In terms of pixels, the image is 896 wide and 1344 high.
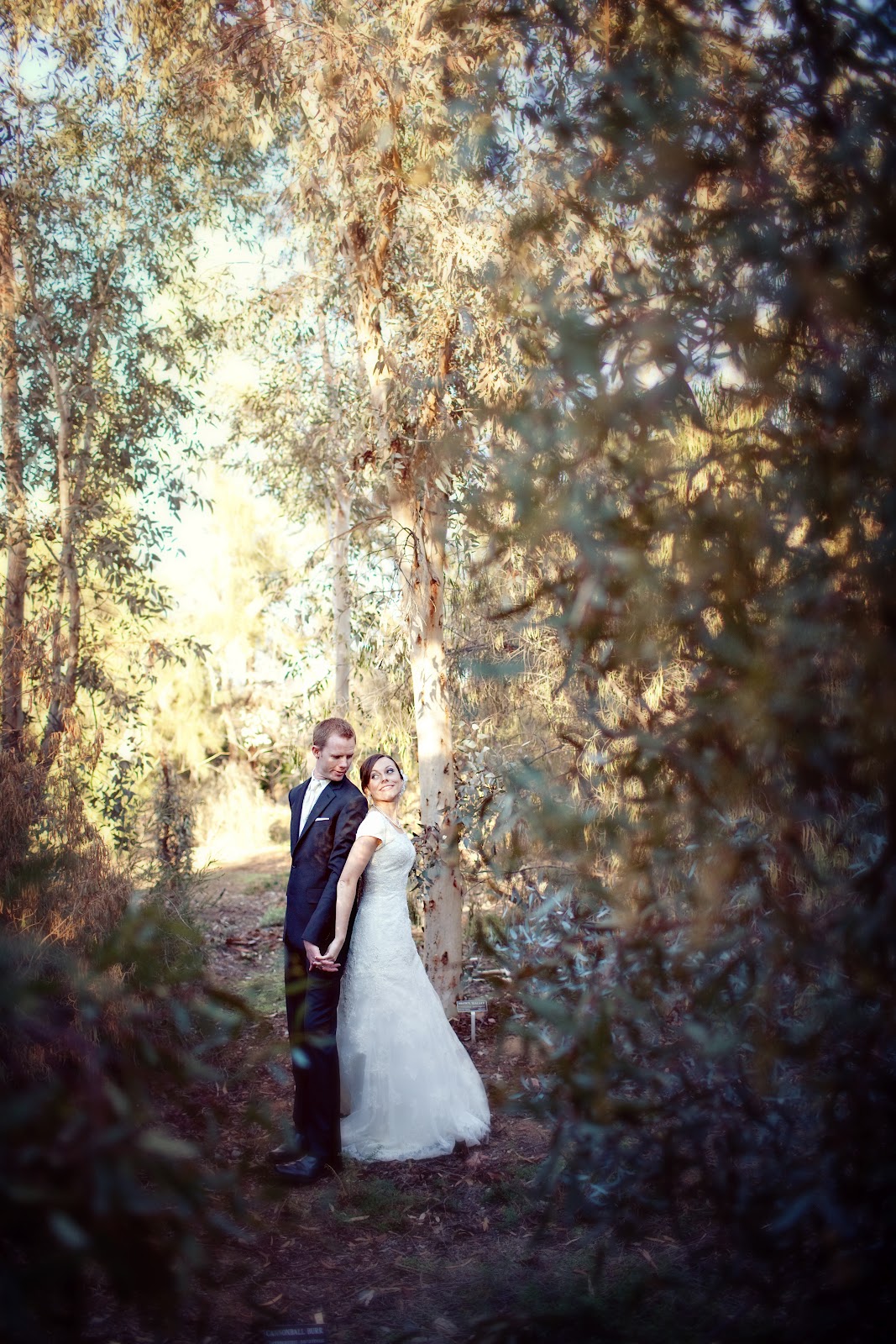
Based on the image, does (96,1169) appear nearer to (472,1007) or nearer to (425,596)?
(425,596)

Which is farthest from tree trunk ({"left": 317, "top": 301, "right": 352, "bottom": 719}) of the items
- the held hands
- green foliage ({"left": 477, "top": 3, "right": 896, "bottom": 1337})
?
green foliage ({"left": 477, "top": 3, "right": 896, "bottom": 1337})

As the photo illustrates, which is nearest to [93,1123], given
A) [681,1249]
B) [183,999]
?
[183,999]

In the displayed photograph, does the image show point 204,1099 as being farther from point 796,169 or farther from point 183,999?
point 796,169

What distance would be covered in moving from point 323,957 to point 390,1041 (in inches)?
25.7

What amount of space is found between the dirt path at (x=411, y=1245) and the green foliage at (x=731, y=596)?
2.93 feet

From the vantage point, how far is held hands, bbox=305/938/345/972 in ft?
16.0

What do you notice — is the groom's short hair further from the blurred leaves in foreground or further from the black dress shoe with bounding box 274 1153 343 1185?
the blurred leaves in foreground

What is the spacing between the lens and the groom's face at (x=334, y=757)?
197 inches

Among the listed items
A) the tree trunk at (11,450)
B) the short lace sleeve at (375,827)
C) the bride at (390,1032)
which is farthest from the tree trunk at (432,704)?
the tree trunk at (11,450)

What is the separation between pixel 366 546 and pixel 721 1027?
721 cm

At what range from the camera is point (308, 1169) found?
4809 millimetres

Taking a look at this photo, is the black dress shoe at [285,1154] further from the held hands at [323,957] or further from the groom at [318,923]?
the held hands at [323,957]

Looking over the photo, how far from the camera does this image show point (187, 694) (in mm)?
19578

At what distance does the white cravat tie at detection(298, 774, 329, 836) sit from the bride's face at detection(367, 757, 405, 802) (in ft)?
0.96
